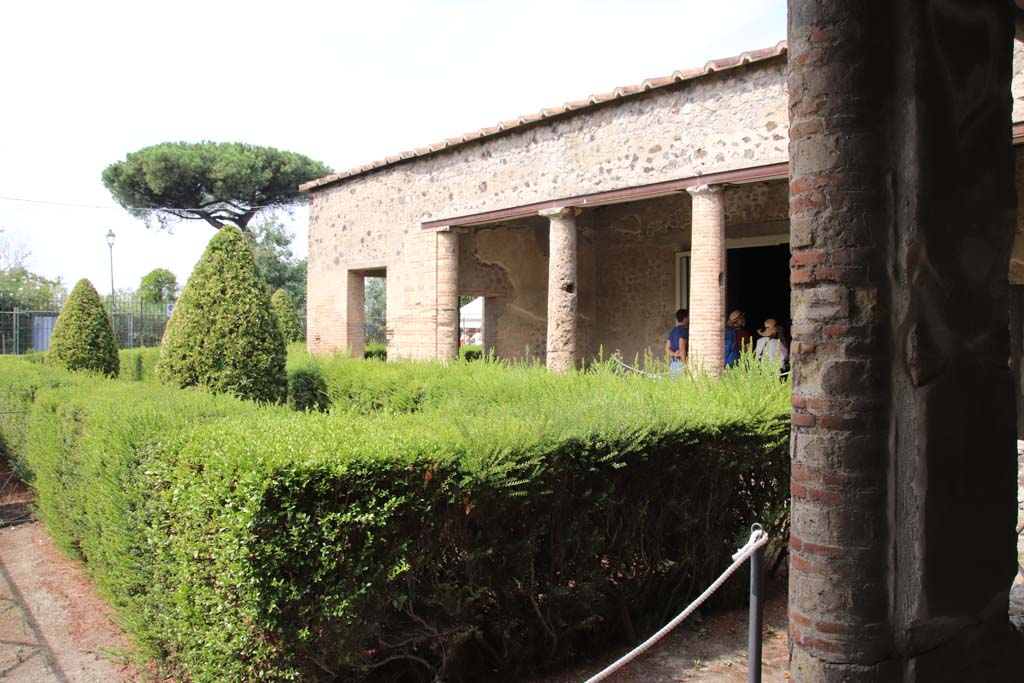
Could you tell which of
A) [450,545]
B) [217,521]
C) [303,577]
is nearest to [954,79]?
[450,545]

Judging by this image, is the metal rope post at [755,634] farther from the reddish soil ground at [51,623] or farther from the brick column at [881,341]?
the reddish soil ground at [51,623]

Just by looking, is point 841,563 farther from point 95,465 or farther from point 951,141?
point 95,465

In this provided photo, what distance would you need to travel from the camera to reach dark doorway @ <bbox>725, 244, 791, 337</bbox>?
12688 mm

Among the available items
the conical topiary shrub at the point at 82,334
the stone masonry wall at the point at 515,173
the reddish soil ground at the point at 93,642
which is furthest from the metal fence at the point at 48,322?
the reddish soil ground at the point at 93,642

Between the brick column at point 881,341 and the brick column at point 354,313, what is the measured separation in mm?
12337

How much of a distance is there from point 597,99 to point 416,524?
7448 millimetres

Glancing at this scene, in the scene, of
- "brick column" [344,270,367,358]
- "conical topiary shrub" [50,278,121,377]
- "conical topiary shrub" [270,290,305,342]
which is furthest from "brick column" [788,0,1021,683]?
"conical topiary shrub" [270,290,305,342]

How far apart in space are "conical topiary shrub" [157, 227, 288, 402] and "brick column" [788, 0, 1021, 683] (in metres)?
6.32

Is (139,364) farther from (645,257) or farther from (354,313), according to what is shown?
(645,257)

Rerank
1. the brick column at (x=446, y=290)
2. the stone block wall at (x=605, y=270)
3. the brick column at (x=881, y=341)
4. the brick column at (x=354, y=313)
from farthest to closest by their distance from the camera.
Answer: the brick column at (x=354, y=313)
the stone block wall at (x=605, y=270)
the brick column at (x=446, y=290)
the brick column at (x=881, y=341)

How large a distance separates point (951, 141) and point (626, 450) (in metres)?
1.87

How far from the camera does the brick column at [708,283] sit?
334 inches

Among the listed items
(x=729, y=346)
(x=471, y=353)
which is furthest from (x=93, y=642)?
(x=471, y=353)

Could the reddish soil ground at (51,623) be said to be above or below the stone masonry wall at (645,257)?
below
